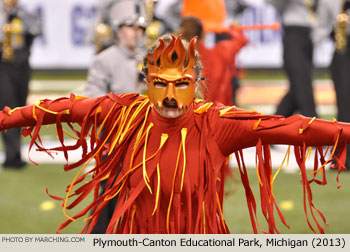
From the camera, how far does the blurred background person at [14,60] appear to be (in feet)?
23.7

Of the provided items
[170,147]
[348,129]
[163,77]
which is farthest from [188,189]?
[348,129]

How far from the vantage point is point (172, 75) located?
2814mm

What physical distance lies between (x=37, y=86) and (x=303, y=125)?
39.2 feet

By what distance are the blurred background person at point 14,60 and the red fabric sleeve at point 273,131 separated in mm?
4572

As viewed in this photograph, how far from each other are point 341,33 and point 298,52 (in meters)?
0.78

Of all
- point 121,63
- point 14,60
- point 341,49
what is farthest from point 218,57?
point 14,60

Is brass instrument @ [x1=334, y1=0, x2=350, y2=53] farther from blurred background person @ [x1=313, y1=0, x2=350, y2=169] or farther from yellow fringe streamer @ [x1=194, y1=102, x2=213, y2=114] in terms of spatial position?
yellow fringe streamer @ [x1=194, y1=102, x2=213, y2=114]

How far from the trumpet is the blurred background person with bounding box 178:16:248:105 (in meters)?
1.65

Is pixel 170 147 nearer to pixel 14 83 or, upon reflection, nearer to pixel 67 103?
pixel 67 103

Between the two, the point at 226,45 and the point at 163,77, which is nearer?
the point at 163,77

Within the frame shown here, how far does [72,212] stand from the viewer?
5613 millimetres

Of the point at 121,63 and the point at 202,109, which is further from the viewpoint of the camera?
the point at 121,63

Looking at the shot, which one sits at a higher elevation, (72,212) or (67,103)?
(67,103)

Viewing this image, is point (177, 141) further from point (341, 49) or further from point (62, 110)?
point (341, 49)
